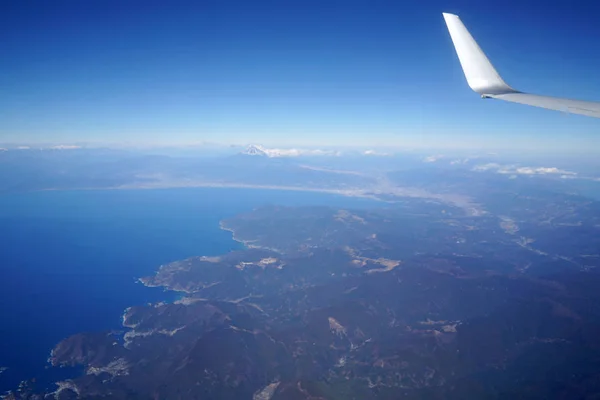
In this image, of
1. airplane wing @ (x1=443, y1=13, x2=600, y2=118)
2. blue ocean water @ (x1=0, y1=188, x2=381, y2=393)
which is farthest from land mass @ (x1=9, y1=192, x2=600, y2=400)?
airplane wing @ (x1=443, y1=13, x2=600, y2=118)

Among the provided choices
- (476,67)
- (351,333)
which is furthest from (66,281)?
(476,67)

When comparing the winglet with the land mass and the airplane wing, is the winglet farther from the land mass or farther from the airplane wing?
the land mass

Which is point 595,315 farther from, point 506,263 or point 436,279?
point 506,263

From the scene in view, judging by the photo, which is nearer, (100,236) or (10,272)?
(10,272)

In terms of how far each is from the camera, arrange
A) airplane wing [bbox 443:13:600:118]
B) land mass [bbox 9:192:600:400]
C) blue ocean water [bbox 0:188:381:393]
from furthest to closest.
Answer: blue ocean water [bbox 0:188:381:393]
land mass [bbox 9:192:600:400]
airplane wing [bbox 443:13:600:118]

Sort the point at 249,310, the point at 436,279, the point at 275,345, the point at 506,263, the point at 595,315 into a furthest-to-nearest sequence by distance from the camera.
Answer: the point at 506,263 → the point at 436,279 → the point at 249,310 → the point at 595,315 → the point at 275,345

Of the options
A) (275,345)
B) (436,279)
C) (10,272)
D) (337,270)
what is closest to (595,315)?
(436,279)

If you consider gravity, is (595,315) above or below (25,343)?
above
